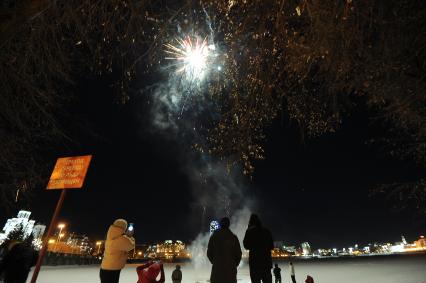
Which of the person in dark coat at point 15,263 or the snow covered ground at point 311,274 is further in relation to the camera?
the snow covered ground at point 311,274

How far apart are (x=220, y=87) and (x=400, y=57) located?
11.3ft

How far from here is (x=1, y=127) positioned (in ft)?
25.0

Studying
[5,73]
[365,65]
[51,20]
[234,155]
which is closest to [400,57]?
[365,65]

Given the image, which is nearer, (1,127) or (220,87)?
(220,87)

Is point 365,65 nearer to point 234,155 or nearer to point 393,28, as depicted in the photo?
point 393,28

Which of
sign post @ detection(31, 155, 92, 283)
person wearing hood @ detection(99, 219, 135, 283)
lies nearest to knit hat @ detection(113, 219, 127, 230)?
person wearing hood @ detection(99, 219, 135, 283)

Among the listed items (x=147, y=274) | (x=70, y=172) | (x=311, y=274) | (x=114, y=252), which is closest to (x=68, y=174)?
(x=70, y=172)

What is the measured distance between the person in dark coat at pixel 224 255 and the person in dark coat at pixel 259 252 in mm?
579

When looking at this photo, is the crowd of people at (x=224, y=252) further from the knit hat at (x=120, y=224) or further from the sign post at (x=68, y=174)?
the sign post at (x=68, y=174)

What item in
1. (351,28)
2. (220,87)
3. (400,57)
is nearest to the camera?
(351,28)

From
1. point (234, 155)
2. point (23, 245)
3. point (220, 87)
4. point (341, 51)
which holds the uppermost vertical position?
point (220, 87)

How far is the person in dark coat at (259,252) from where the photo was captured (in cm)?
581

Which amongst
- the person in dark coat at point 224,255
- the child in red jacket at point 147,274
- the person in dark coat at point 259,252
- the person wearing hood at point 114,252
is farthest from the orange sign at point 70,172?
the person in dark coat at point 259,252

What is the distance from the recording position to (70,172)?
6.12 m
